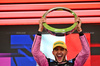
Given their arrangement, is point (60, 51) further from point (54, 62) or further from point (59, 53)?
point (54, 62)

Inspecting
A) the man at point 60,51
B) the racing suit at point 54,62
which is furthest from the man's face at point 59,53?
the racing suit at point 54,62

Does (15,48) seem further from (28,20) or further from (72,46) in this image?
(72,46)

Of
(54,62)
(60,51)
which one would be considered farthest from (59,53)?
(54,62)

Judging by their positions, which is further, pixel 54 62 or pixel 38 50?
pixel 54 62

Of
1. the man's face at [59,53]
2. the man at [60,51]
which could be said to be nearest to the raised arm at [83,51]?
the man at [60,51]

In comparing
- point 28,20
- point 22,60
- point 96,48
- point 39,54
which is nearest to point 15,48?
point 22,60

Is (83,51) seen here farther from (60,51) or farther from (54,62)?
(54,62)

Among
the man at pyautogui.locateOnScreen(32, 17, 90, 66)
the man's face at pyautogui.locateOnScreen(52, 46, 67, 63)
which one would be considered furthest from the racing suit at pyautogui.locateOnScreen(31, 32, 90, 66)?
the man's face at pyautogui.locateOnScreen(52, 46, 67, 63)

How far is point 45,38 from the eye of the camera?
8.55 feet

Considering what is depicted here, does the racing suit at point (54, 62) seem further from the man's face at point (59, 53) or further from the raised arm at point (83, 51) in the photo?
the man's face at point (59, 53)

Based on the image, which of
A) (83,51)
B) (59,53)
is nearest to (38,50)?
(59,53)

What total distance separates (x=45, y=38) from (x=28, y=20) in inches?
17.0

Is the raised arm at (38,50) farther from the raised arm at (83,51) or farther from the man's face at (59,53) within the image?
the raised arm at (83,51)

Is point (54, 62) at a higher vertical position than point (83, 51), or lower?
lower
